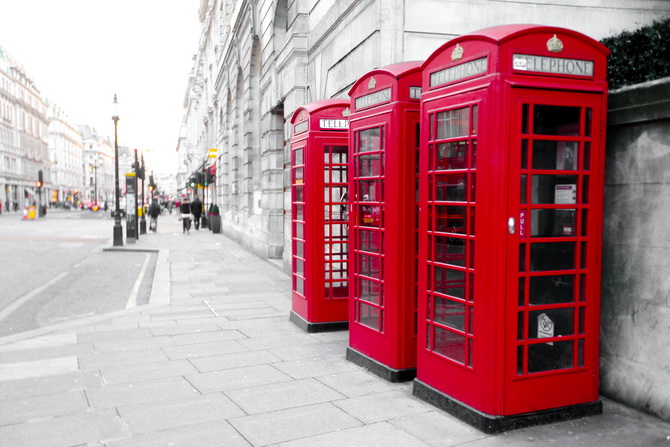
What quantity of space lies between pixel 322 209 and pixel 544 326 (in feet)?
10.3

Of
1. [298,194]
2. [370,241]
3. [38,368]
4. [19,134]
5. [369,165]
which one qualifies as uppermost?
[19,134]

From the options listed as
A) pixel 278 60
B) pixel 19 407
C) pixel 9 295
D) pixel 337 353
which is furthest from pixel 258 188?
pixel 19 407

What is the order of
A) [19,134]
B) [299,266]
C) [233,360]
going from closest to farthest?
[233,360] < [299,266] < [19,134]

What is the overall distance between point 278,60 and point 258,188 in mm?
5097

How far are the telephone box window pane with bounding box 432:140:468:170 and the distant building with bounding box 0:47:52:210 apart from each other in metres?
79.6

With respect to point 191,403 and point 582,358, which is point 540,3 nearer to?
point 582,358

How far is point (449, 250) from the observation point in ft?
13.7

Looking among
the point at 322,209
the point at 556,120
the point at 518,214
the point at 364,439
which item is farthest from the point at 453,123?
the point at 322,209

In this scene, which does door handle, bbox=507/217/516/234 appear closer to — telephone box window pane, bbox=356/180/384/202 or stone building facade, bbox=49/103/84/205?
telephone box window pane, bbox=356/180/384/202

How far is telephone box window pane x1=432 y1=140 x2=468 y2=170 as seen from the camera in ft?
13.0

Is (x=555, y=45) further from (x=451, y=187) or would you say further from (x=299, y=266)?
(x=299, y=266)

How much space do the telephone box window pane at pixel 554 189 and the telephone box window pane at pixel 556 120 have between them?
11.8 inches

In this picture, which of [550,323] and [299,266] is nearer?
[550,323]

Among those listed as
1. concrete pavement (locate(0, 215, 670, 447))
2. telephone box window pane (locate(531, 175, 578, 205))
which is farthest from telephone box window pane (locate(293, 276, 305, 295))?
telephone box window pane (locate(531, 175, 578, 205))
